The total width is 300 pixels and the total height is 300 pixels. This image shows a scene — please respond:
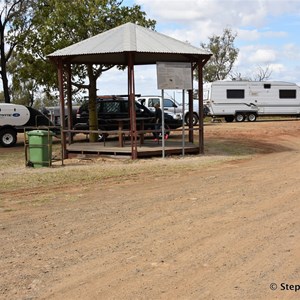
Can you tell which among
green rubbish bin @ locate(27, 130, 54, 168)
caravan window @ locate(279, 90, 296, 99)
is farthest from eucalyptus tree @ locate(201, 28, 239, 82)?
green rubbish bin @ locate(27, 130, 54, 168)

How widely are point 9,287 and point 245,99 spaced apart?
29.0 metres

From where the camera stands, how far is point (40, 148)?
13.2 m

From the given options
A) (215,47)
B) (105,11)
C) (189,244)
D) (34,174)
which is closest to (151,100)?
(105,11)

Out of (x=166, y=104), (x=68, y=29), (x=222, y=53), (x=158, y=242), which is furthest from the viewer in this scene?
(x=222, y=53)


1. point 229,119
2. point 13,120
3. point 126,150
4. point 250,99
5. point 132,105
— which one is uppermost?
point 250,99

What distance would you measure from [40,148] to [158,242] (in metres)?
8.01

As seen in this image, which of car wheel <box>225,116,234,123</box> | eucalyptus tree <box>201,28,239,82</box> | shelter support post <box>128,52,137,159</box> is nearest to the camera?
shelter support post <box>128,52,137,159</box>

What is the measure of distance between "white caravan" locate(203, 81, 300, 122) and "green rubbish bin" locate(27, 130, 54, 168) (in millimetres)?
19559

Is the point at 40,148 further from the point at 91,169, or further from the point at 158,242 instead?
the point at 158,242

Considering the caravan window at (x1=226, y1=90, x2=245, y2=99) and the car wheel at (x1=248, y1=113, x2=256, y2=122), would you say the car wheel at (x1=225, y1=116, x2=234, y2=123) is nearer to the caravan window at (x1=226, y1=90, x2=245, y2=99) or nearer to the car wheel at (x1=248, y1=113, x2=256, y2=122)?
the car wheel at (x1=248, y1=113, x2=256, y2=122)

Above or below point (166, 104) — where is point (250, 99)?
above

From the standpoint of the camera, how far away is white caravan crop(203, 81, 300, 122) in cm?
3177

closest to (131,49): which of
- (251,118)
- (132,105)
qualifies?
(132,105)

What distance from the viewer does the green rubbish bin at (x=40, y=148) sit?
1318 cm
